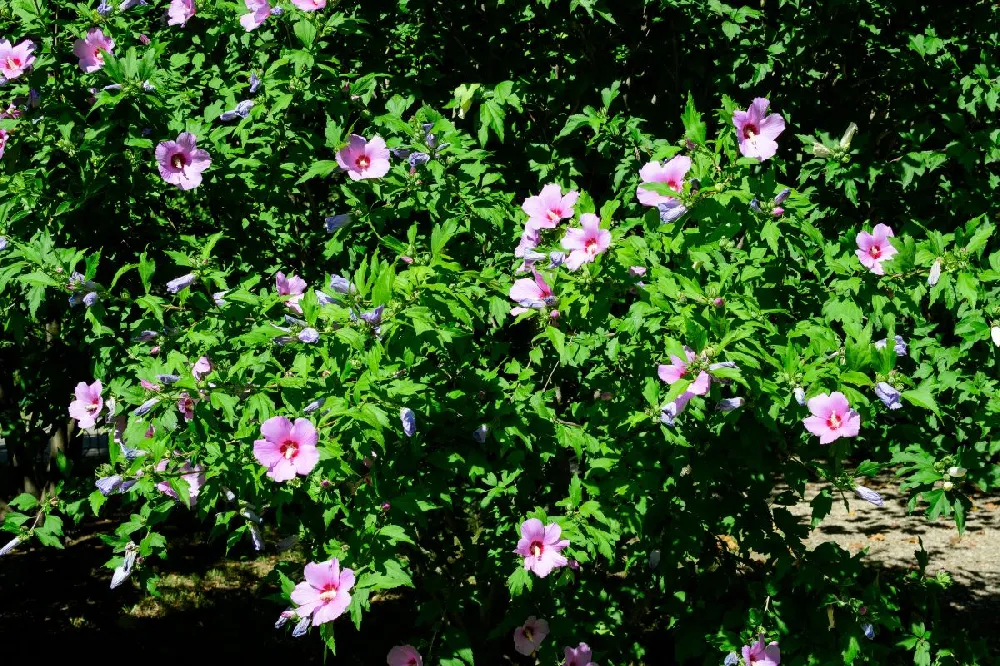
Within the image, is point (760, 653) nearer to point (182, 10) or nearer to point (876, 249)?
point (876, 249)

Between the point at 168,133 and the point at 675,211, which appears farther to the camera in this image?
the point at 168,133

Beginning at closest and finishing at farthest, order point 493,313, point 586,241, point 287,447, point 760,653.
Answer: point 287,447
point 586,241
point 493,313
point 760,653

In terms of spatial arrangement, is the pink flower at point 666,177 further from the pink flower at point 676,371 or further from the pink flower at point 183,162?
the pink flower at point 183,162

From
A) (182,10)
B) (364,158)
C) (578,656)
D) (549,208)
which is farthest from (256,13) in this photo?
(578,656)

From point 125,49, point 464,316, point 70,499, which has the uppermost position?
point 125,49

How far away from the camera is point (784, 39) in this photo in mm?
3512

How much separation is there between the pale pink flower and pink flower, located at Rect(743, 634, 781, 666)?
2.16m

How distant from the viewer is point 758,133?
238cm

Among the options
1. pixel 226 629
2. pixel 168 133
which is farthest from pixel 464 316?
pixel 226 629

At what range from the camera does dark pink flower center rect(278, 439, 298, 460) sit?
2.13 meters

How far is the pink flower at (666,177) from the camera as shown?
90.2 inches

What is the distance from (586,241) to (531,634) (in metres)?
1.57

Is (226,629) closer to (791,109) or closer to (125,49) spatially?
(125,49)

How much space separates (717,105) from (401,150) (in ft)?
4.73
